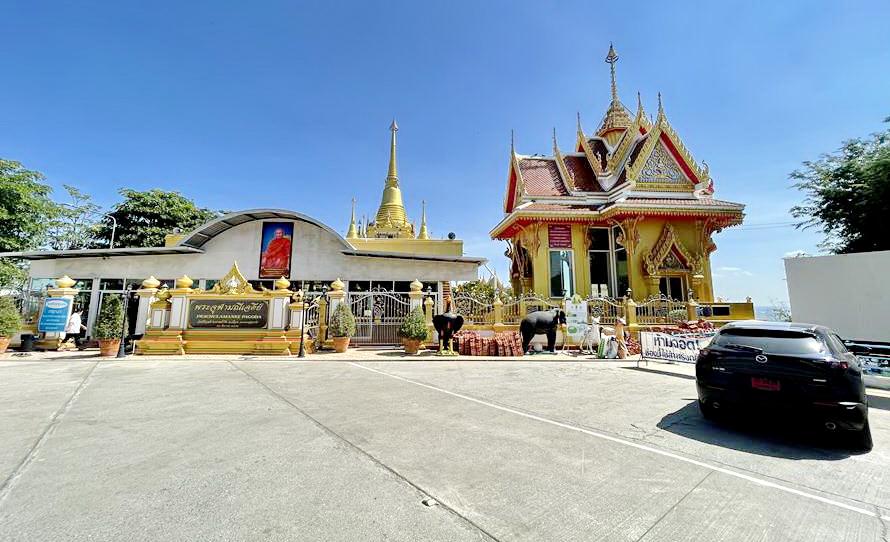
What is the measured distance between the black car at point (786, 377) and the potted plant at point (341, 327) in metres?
11.1

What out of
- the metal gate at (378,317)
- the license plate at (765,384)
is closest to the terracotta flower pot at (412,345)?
the metal gate at (378,317)

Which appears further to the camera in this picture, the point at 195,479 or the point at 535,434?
the point at 535,434

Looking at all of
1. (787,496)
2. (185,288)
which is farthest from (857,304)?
(185,288)

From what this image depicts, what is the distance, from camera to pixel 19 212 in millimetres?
20672

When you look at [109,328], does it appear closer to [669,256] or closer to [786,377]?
[786,377]

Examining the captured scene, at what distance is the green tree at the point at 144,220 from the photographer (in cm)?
2980

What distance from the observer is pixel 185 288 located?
45.3 ft

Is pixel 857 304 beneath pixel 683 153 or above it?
beneath

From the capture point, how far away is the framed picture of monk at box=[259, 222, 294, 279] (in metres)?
18.4

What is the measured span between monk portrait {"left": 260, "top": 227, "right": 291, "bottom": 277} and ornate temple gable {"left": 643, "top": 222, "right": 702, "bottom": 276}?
704 inches

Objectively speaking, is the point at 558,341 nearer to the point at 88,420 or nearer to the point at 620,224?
the point at 620,224

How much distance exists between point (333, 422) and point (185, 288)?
39.4 feet

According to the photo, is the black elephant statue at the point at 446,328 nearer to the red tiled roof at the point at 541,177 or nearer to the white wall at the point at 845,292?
the white wall at the point at 845,292

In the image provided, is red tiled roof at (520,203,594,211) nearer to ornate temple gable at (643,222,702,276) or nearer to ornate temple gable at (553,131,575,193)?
ornate temple gable at (553,131,575,193)
